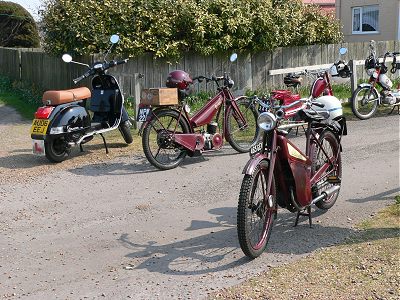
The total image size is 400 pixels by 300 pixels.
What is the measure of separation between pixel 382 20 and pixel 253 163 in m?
22.6

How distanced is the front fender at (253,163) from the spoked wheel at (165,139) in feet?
10.0

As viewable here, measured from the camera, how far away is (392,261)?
4.69 meters

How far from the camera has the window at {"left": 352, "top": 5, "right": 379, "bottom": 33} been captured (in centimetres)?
2622

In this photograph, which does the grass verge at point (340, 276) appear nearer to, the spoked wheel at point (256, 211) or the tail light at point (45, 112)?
the spoked wheel at point (256, 211)

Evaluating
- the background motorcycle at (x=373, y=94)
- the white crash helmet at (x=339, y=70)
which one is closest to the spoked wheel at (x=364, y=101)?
the background motorcycle at (x=373, y=94)

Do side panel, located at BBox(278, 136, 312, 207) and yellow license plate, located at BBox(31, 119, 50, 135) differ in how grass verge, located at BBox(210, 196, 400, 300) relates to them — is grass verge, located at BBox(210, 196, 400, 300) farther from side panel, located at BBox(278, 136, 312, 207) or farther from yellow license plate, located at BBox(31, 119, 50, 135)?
yellow license plate, located at BBox(31, 119, 50, 135)

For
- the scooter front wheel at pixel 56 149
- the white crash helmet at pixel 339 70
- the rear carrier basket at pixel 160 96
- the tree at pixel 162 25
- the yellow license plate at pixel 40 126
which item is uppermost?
the tree at pixel 162 25

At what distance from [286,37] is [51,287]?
10.9 metres

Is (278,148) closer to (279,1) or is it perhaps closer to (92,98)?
(92,98)

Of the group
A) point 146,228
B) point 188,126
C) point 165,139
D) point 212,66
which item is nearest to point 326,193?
point 146,228

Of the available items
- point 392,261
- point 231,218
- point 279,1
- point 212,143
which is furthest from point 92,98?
point 279,1

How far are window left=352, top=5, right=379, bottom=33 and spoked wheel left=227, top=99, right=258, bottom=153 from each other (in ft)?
61.8

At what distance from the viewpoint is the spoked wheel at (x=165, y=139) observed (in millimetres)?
7809

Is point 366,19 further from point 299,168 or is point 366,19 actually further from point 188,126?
point 299,168
